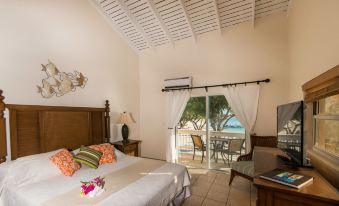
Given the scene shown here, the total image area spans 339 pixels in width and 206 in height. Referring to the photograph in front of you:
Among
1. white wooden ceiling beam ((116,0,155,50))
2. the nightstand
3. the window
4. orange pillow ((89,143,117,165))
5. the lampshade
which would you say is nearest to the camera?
the window

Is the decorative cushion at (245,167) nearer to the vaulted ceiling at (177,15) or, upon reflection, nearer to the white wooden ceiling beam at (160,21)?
the vaulted ceiling at (177,15)

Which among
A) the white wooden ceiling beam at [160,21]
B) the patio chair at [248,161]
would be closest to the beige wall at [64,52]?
the white wooden ceiling beam at [160,21]

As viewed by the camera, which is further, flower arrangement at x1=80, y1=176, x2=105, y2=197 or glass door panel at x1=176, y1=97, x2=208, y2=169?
glass door panel at x1=176, y1=97, x2=208, y2=169

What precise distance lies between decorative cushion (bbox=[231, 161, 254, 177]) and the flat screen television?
708 millimetres

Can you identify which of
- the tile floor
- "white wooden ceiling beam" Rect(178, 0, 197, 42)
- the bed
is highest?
"white wooden ceiling beam" Rect(178, 0, 197, 42)

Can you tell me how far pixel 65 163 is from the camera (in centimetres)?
227

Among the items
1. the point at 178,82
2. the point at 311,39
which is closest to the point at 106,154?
the point at 178,82

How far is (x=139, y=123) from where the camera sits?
4699 mm

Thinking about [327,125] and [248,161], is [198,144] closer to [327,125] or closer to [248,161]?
[248,161]

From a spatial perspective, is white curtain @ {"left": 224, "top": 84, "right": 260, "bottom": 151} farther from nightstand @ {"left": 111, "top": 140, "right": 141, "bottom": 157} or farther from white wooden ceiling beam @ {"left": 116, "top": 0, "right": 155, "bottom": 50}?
nightstand @ {"left": 111, "top": 140, "right": 141, "bottom": 157}

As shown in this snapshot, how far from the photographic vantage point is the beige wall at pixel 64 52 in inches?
92.2

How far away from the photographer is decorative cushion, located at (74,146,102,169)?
2.46 m

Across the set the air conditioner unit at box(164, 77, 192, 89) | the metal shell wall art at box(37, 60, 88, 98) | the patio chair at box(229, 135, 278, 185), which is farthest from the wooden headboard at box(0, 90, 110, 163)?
the patio chair at box(229, 135, 278, 185)

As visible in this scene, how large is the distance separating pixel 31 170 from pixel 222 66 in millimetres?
3582
